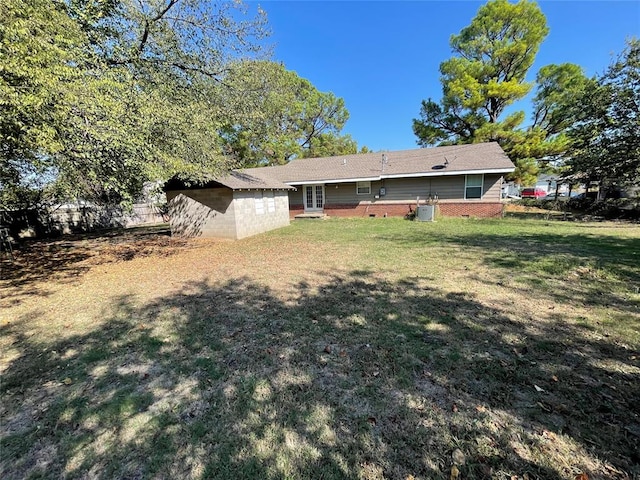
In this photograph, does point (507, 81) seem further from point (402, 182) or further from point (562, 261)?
point (562, 261)

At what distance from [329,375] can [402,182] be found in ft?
48.8

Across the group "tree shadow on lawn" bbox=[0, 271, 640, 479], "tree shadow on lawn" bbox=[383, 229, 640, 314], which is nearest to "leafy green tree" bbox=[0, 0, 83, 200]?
"tree shadow on lawn" bbox=[0, 271, 640, 479]

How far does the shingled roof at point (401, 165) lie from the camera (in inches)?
572

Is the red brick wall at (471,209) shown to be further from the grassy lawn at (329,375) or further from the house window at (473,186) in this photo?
the grassy lawn at (329,375)

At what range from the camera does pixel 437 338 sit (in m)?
3.36

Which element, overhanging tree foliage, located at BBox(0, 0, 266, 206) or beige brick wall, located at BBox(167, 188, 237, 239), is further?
beige brick wall, located at BBox(167, 188, 237, 239)

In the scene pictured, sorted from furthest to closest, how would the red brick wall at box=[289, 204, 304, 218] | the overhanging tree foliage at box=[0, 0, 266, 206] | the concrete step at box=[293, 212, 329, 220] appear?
the red brick wall at box=[289, 204, 304, 218] → the concrete step at box=[293, 212, 329, 220] → the overhanging tree foliage at box=[0, 0, 266, 206]

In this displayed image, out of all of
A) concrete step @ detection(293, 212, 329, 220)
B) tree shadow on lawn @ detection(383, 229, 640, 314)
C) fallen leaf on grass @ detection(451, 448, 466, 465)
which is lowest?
fallen leaf on grass @ detection(451, 448, 466, 465)

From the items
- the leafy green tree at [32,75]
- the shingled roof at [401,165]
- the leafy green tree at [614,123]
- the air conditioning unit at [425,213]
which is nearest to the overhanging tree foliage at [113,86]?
the leafy green tree at [32,75]

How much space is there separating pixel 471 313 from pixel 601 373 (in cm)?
142

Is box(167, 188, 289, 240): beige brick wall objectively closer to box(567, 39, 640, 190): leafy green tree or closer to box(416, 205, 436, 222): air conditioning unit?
box(416, 205, 436, 222): air conditioning unit

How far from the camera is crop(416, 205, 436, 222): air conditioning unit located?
13875 millimetres

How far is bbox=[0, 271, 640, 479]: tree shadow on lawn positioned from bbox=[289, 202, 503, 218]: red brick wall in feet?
41.3

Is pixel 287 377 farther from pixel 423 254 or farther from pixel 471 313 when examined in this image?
pixel 423 254
